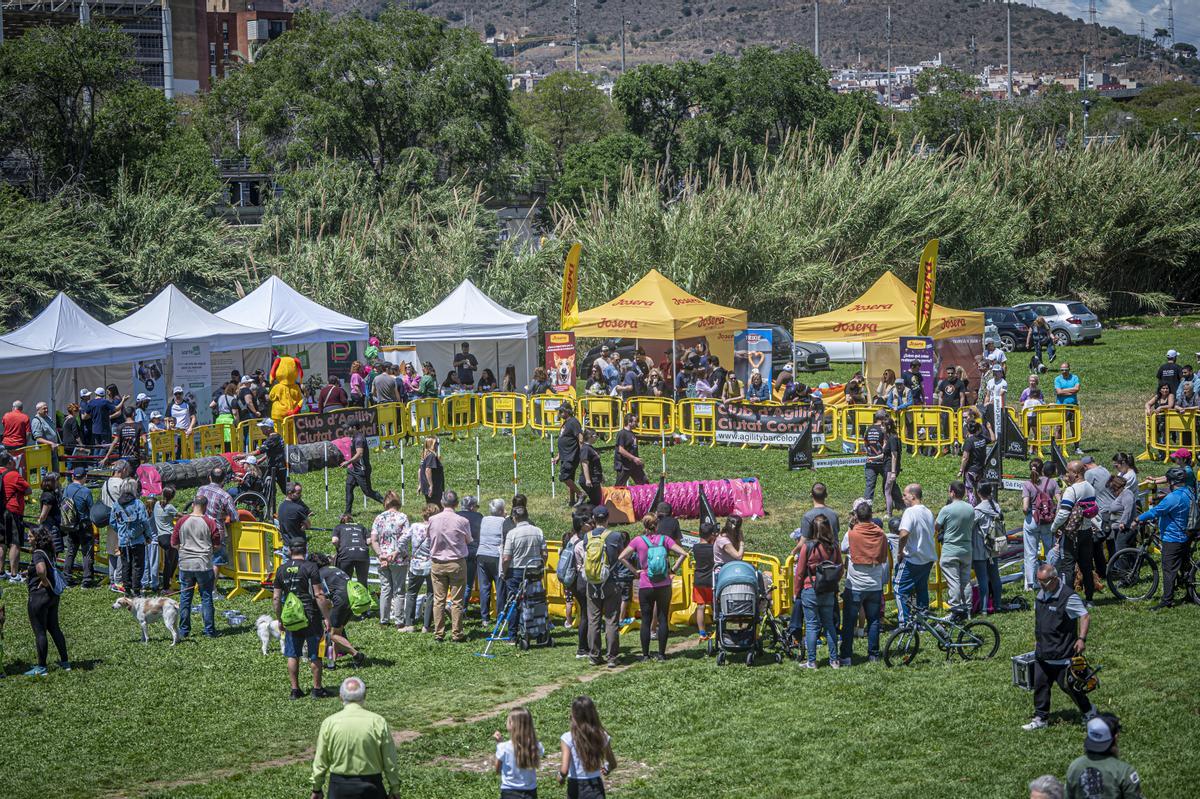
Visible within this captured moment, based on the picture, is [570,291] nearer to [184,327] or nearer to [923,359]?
[923,359]

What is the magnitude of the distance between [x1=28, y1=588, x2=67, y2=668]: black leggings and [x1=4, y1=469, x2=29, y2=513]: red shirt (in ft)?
13.5

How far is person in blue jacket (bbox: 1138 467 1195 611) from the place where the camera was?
49.0 ft

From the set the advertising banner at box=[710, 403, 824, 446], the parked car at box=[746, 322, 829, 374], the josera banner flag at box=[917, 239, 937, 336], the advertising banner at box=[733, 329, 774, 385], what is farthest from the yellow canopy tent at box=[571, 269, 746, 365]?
the parked car at box=[746, 322, 829, 374]

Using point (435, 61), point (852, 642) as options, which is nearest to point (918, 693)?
point (852, 642)

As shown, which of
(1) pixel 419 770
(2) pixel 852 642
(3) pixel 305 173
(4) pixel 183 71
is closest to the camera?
(1) pixel 419 770

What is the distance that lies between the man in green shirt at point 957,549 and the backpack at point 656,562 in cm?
331

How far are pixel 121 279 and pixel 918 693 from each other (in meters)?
35.7

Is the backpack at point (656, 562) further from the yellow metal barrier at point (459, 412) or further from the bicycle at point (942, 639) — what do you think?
the yellow metal barrier at point (459, 412)

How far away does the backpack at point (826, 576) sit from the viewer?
44.8ft

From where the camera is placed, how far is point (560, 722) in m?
12.6

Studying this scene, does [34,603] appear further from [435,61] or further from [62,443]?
[435,61]

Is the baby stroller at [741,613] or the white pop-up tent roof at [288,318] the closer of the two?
the baby stroller at [741,613]

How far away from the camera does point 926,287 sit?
94.9 feet

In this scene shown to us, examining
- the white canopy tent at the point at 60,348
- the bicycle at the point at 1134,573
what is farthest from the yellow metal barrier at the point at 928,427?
the white canopy tent at the point at 60,348
